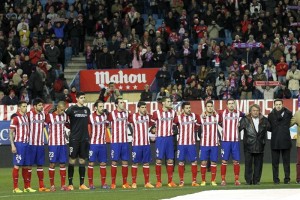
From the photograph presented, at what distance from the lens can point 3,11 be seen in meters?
44.9

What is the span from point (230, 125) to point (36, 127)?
4.87 meters

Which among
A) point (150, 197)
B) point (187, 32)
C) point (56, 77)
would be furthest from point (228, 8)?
point (150, 197)

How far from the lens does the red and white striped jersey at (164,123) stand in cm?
2705

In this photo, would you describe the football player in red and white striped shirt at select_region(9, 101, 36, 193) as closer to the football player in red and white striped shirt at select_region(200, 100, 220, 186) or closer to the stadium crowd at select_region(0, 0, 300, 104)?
the football player in red and white striped shirt at select_region(200, 100, 220, 186)

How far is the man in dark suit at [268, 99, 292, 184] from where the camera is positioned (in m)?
26.8

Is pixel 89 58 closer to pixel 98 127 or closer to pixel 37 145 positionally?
pixel 98 127

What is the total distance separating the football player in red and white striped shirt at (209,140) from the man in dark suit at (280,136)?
56.0 inches

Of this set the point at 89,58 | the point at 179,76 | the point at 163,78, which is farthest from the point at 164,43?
the point at 89,58

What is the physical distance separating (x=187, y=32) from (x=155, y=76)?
330 centimetres

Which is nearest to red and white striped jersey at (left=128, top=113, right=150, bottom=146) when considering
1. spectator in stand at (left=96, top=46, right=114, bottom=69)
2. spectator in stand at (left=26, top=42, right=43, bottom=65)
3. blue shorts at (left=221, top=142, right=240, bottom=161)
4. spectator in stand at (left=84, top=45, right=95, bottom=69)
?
blue shorts at (left=221, top=142, right=240, bottom=161)

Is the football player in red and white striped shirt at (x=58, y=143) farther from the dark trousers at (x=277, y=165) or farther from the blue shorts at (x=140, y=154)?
the dark trousers at (x=277, y=165)

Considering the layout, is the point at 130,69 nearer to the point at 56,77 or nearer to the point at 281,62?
the point at 56,77

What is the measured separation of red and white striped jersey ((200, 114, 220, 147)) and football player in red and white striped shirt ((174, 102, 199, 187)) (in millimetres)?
Result: 253

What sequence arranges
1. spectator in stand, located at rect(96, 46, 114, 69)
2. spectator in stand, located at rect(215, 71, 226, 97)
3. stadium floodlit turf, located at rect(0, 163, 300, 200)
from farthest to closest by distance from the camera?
1. spectator in stand, located at rect(96, 46, 114, 69)
2. spectator in stand, located at rect(215, 71, 226, 97)
3. stadium floodlit turf, located at rect(0, 163, 300, 200)
